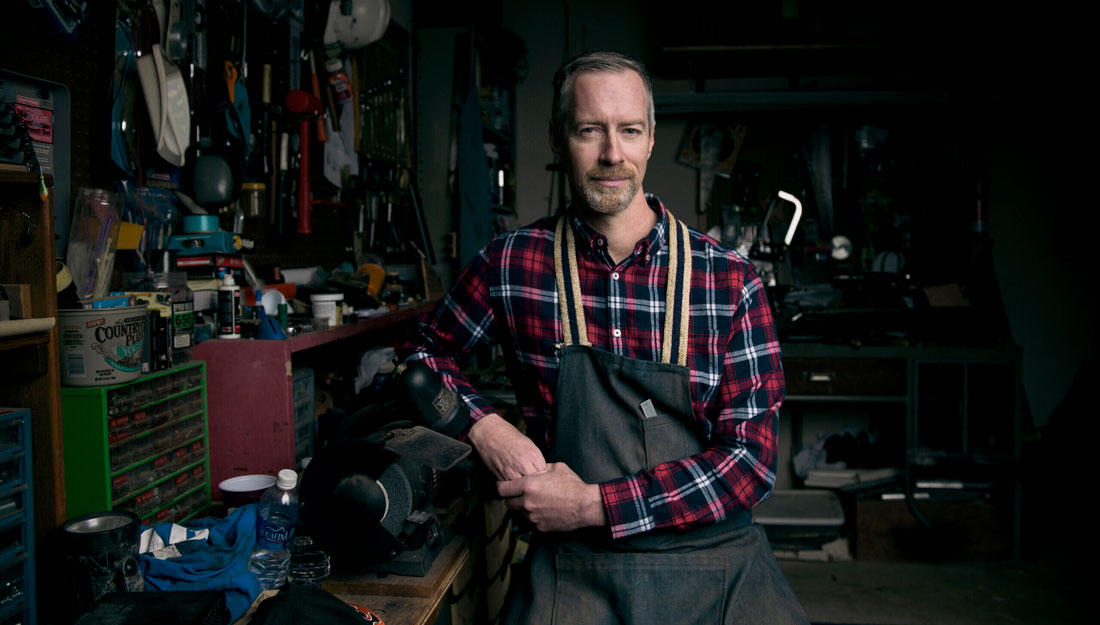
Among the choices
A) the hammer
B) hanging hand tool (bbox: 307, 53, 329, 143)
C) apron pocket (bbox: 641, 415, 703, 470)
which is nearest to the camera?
apron pocket (bbox: 641, 415, 703, 470)

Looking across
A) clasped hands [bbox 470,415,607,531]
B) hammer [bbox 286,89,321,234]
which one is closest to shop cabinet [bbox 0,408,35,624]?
clasped hands [bbox 470,415,607,531]

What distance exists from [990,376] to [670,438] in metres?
3.04

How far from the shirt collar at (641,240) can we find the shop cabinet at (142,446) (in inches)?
34.4

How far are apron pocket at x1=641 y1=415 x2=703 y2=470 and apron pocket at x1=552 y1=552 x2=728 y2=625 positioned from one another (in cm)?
18

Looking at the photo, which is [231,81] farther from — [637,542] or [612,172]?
[637,542]

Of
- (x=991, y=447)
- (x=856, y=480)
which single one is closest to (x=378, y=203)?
(x=856, y=480)

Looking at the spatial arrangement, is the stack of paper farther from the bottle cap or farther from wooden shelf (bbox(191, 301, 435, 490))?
the bottle cap

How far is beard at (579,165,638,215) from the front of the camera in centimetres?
152

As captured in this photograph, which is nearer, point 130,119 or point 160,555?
point 160,555

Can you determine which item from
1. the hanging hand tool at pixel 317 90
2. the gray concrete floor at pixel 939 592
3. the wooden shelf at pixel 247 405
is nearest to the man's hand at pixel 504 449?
the wooden shelf at pixel 247 405

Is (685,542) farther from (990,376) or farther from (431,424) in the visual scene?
(990,376)

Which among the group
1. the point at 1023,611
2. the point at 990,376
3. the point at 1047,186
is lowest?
the point at 1023,611

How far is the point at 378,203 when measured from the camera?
3.39 m

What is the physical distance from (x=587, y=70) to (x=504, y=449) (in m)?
0.78
